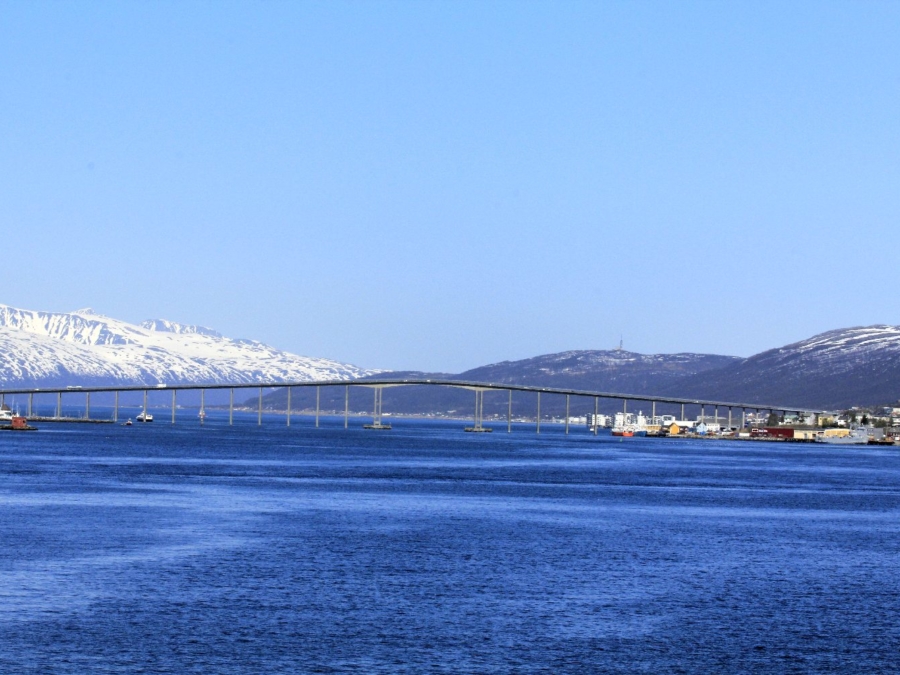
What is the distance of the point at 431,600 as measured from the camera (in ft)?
128

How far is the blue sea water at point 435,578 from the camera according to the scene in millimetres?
32219

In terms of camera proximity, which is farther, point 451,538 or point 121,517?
point 121,517

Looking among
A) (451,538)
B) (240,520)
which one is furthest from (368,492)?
(451,538)

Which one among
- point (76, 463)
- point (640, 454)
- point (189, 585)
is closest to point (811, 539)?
point (189, 585)

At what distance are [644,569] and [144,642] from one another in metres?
18.9

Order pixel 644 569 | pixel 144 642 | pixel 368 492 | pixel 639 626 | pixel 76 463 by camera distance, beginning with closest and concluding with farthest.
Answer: pixel 144 642
pixel 639 626
pixel 644 569
pixel 368 492
pixel 76 463

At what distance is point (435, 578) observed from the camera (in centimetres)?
4288

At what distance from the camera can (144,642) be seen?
3250 cm

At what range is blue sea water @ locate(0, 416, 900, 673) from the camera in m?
32.2

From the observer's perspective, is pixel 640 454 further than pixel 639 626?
Yes

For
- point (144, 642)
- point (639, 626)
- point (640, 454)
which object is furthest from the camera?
point (640, 454)

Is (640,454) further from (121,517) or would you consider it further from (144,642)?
(144,642)

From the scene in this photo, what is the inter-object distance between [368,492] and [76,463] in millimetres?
34218

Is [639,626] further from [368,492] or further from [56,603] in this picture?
[368,492]
